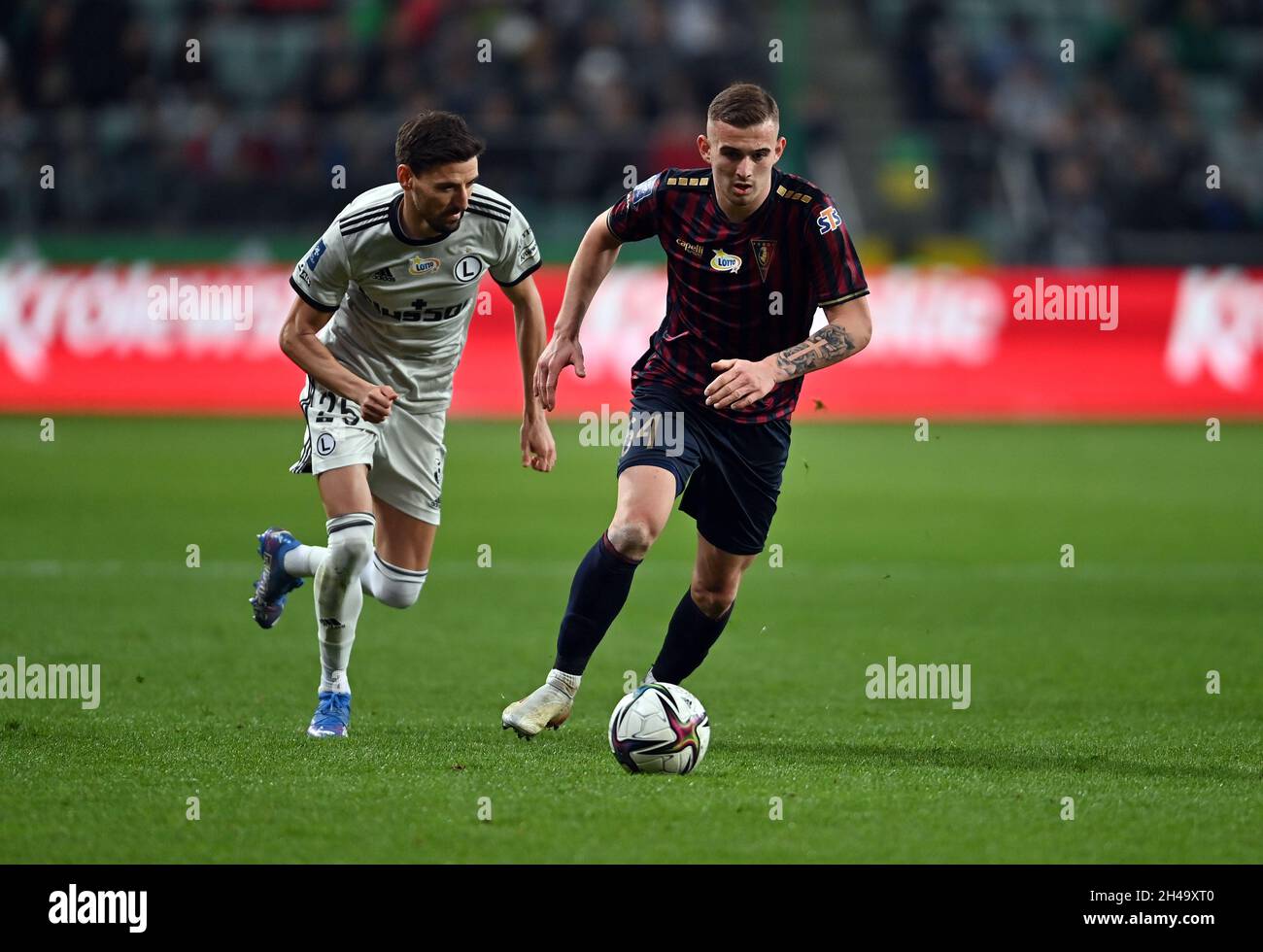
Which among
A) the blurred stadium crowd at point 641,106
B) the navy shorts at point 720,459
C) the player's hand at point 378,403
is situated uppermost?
the blurred stadium crowd at point 641,106

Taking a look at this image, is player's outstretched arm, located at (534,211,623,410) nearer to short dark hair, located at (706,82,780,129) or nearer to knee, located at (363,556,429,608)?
short dark hair, located at (706,82,780,129)

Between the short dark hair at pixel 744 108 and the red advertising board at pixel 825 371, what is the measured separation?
11006 mm

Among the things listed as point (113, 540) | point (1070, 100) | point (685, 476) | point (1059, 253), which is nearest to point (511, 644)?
point (685, 476)

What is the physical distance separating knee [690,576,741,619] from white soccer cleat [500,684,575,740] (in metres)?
0.69

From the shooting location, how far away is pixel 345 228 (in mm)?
6547

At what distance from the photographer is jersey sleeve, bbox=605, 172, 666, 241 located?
6691 mm

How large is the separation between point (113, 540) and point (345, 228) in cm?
586

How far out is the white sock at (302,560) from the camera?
7199 millimetres

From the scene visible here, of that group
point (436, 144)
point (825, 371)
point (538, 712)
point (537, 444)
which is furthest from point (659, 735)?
point (825, 371)

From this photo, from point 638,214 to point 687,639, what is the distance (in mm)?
1614

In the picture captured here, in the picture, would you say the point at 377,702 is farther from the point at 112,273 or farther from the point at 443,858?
the point at 112,273

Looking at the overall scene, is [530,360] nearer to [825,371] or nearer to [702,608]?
[702,608]

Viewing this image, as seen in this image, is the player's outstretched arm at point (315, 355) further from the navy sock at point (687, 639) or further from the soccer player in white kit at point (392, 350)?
the navy sock at point (687, 639)

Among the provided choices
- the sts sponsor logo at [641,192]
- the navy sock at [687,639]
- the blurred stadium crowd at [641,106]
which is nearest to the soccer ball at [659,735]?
the navy sock at [687,639]
